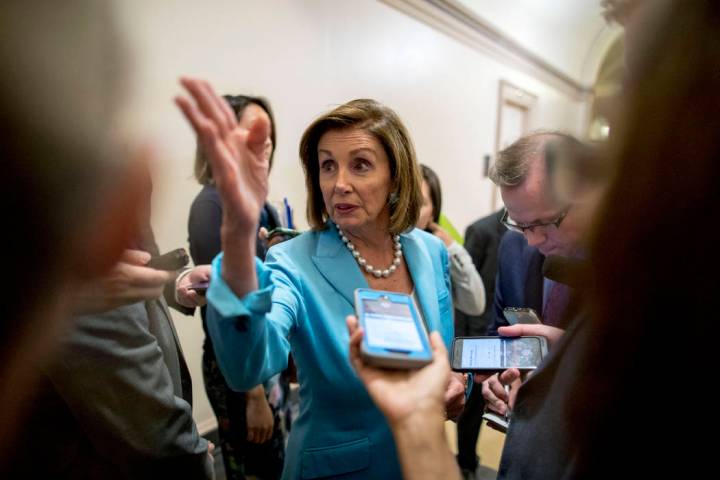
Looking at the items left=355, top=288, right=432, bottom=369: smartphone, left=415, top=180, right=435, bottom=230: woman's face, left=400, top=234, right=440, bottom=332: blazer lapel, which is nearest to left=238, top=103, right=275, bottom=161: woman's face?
left=355, top=288, right=432, bottom=369: smartphone

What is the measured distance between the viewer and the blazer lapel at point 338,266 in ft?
1.85

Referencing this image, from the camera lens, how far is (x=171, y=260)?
17.0 inches

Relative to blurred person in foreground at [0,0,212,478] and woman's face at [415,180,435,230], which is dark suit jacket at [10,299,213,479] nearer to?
blurred person in foreground at [0,0,212,478]

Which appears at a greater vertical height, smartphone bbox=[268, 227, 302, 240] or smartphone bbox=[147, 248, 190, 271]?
smartphone bbox=[268, 227, 302, 240]

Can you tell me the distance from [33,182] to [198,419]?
0.38 m

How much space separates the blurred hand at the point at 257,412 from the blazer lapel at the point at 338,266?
0.60ft

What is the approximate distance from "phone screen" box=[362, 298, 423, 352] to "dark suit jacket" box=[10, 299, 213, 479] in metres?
0.23

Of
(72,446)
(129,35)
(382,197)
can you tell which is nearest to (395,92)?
(382,197)

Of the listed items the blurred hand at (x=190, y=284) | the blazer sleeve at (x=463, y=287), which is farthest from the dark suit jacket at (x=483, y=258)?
the blurred hand at (x=190, y=284)

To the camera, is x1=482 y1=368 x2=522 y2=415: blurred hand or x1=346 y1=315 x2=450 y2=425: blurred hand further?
x1=482 y1=368 x2=522 y2=415: blurred hand

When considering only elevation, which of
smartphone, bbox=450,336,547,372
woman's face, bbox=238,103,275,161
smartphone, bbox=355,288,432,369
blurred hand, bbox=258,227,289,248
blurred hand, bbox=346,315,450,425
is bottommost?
smartphone, bbox=450,336,547,372

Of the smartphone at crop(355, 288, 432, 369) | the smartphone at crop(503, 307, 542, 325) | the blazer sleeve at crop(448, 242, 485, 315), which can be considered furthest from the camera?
the blazer sleeve at crop(448, 242, 485, 315)

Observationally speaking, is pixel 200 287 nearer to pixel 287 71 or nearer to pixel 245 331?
pixel 245 331

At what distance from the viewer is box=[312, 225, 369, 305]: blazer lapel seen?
56 centimetres
